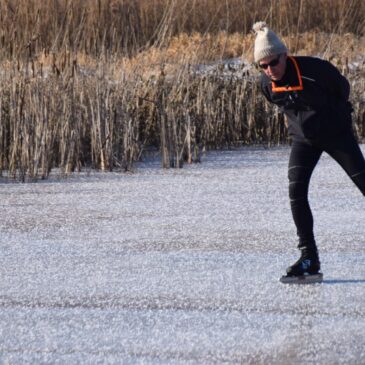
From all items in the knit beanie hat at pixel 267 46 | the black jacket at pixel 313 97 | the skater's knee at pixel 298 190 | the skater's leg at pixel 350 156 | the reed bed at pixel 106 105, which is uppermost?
the knit beanie hat at pixel 267 46

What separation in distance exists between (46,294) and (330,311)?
1241 millimetres

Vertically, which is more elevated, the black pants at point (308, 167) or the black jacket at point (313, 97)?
the black jacket at point (313, 97)

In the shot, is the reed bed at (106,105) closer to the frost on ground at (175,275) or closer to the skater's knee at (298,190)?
the frost on ground at (175,275)

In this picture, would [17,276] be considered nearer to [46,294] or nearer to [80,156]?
[46,294]

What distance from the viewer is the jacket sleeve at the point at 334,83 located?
5.38 metres

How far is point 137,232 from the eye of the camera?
7152 millimetres

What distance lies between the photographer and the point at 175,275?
18.9ft

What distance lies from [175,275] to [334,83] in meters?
1.16

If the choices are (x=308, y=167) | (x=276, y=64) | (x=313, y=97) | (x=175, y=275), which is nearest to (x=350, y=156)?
(x=308, y=167)

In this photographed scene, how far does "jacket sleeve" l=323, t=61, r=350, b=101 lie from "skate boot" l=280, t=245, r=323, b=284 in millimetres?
700

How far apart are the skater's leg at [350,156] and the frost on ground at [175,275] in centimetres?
47

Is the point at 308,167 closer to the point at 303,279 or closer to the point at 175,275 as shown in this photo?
the point at 303,279

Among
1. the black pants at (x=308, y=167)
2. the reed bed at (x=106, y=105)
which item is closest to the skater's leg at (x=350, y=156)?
the black pants at (x=308, y=167)

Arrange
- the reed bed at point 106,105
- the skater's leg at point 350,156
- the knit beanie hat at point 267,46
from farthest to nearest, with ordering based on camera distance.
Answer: the reed bed at point 106,105, the skater's leg at point 350,156, the knit beanie hat at point 267,46
